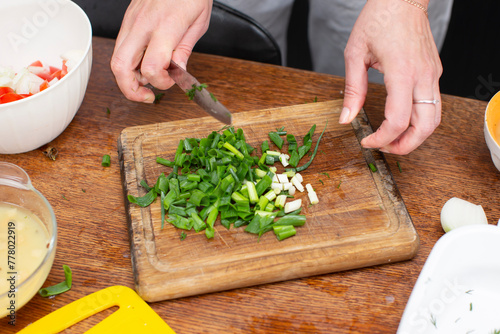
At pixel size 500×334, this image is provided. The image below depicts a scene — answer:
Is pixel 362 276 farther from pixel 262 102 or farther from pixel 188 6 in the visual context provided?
pixel 188 6

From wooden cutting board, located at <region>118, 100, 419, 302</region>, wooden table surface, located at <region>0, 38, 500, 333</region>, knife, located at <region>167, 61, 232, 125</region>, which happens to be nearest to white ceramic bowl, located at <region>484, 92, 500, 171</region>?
→ wooden table surface, located at <region>0, 38, 500, 333</region>

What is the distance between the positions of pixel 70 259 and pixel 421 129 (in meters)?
1.23

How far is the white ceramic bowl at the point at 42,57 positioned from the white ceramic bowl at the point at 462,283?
50.6 inches

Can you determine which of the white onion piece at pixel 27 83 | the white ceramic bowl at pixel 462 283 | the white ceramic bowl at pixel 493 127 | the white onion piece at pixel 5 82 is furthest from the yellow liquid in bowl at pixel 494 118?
the white onion piece at pixel 5 82

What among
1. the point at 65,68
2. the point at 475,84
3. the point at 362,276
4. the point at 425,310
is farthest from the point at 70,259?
the point at 475,84

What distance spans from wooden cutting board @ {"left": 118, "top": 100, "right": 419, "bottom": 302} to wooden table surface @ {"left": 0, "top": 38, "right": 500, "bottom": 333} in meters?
0.06

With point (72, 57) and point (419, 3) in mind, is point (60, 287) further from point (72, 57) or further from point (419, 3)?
point (419, 3)

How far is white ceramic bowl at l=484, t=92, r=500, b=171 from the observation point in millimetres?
1625

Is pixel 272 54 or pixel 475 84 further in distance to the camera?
pixel 475 84

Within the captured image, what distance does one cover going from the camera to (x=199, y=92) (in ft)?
5.41

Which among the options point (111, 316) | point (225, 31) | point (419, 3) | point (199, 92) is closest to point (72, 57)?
point (199, 92)

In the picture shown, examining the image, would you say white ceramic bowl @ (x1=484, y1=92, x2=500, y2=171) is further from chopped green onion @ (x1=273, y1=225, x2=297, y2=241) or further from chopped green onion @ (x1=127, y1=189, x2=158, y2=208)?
chopped green onion @ (x1=127, y1=189, x2=158, y2=208)

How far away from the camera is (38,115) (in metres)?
1.61

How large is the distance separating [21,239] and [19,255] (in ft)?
0.17
